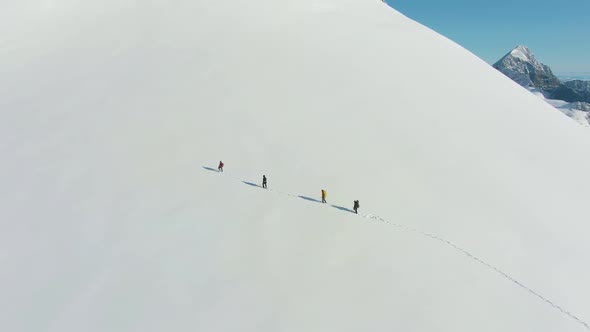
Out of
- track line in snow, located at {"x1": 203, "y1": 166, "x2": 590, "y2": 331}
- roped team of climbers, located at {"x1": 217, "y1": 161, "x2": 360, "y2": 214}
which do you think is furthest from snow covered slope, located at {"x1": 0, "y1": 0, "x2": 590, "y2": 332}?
roped team of climbers, located at {"x1": 217, "y1": 161, "x2": 360, "y2": 214}

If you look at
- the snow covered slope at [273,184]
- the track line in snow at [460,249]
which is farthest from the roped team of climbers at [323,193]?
the snow covered slope at [273,184]

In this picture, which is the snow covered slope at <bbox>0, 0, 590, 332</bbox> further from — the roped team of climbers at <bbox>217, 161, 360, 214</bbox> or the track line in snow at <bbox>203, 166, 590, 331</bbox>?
the roped team of climbers at <bbox>217, 161, 360, 214</bbox>

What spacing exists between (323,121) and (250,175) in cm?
777

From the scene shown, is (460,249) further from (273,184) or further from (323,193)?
(273,184)

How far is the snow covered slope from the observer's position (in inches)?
492

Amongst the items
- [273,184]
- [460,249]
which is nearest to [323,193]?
[273,184]

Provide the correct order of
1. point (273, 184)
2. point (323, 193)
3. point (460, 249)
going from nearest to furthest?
point (460, 249), point (323, 193), point (273, 184)

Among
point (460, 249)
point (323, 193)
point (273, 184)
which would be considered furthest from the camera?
point (273, 184)

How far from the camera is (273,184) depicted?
Answer: 19.1 metres

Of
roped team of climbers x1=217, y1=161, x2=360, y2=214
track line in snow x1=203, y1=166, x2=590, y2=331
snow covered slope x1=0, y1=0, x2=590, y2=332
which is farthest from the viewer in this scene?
roped team of climbers x1=217, y1=161, x2=360, y2=214

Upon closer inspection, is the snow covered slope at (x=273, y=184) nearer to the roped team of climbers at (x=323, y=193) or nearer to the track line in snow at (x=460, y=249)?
the track line in snow at (x=460, y=249)

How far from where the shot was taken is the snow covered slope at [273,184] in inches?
492

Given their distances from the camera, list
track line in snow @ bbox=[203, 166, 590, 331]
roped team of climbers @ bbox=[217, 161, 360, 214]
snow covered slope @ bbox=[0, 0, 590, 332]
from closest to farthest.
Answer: snow covered slope @ bbox=[0, 0, 590, 332] < track line in snow @ bbox=[203, 166, 590, 331] < roped team of climbers @ bbox=[217, 161, 360, 214]

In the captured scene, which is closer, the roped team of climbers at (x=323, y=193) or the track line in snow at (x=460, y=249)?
the track line in snow at (x=460, y=249)
